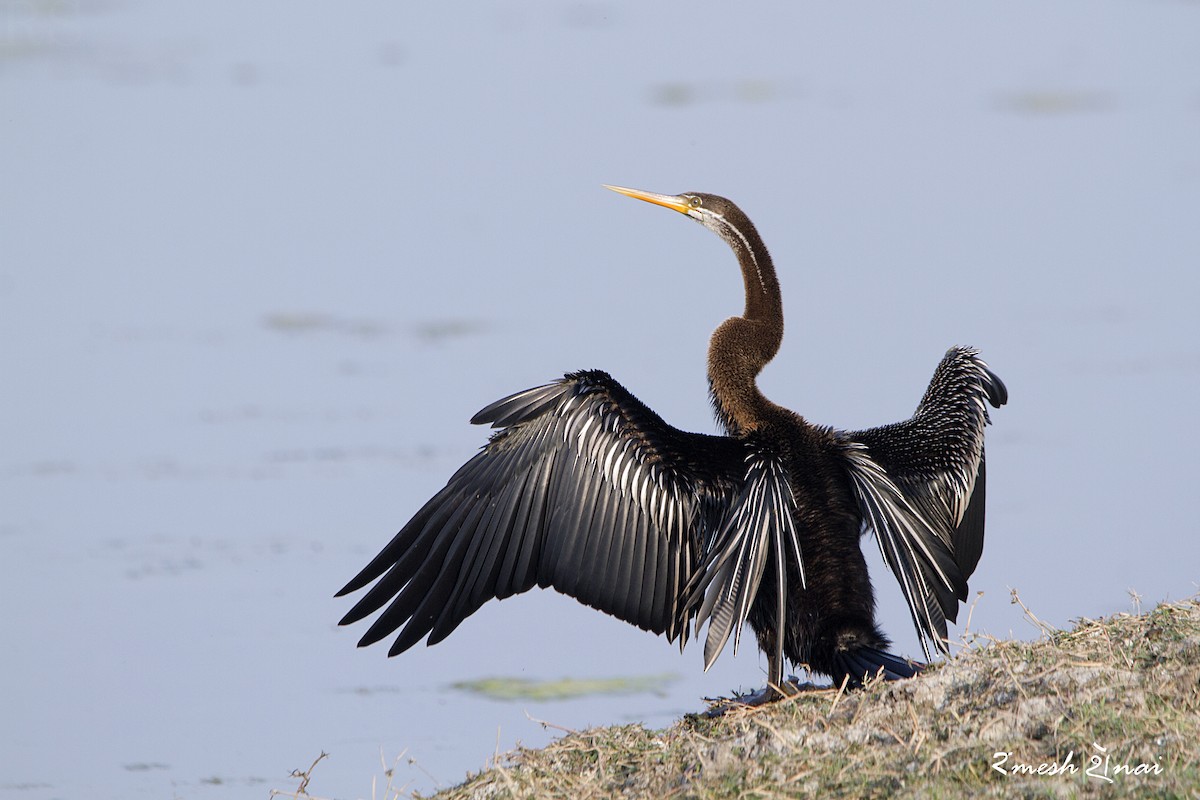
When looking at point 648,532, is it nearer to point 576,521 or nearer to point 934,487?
point 576,521

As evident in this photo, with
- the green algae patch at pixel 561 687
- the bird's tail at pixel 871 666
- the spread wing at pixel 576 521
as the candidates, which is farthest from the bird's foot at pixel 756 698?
the green algae patch at pixel 561 687

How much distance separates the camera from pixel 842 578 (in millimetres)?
4840

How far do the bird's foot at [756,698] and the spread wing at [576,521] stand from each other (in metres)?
0.28

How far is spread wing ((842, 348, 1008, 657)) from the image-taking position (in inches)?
191

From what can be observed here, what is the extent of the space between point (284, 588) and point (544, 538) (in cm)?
271

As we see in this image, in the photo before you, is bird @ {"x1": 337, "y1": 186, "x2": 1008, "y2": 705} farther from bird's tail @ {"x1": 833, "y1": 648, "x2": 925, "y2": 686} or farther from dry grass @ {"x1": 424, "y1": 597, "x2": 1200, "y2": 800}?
dry grass @ {"x1": 424, "y1": 597, "x2": 1200, "y2": 800}

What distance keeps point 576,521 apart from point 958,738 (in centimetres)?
156

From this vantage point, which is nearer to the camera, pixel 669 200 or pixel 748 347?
pixel 748 347

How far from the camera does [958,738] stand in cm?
392

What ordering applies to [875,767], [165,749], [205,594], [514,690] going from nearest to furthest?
[875,767] → [165,749] → [514,690] → [205,594]

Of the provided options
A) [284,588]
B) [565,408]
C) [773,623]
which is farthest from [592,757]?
[284,588]

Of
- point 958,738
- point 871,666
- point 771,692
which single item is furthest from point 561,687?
point 958,738

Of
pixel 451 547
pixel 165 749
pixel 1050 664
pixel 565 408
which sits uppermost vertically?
pixel 565 408

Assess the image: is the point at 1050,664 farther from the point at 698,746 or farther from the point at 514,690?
the point at 514,690
